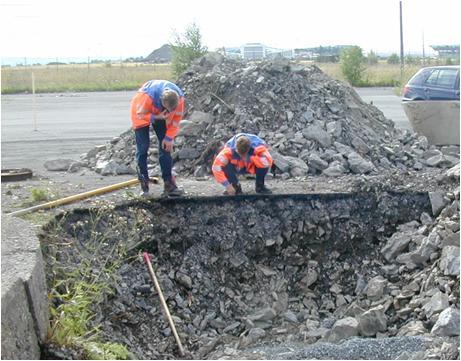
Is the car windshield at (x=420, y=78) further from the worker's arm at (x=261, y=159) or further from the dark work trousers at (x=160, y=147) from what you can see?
the dark work trousers at (x=160, y=147)

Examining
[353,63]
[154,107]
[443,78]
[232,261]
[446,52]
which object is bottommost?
[232,261]

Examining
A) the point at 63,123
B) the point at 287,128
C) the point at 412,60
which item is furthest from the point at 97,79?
the point at 287,128

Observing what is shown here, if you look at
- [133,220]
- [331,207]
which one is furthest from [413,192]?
[133,220]

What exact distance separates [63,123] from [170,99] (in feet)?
46.4

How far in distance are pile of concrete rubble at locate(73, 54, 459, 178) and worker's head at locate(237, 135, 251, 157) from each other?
5.79ft

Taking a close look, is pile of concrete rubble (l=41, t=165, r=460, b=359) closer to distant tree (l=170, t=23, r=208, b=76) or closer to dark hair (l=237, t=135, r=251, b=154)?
dark hair (l=237, t=135, r=251, b=154)

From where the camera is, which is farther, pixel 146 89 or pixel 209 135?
pixel 209 135

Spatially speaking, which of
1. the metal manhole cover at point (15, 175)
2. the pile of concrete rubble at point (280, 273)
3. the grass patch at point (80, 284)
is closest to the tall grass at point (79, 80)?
the metal manhole cover at point (15, 175)

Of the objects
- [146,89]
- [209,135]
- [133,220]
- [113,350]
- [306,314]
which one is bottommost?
[306,314]

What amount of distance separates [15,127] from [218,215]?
14036 mm

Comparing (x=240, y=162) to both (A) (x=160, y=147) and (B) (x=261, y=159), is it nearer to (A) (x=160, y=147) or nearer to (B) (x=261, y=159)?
(B) (x=261, y=159)

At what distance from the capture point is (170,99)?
974cm

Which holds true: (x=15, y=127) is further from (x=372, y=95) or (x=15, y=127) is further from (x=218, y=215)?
(x=372, y=95)

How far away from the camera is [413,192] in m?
10.5
